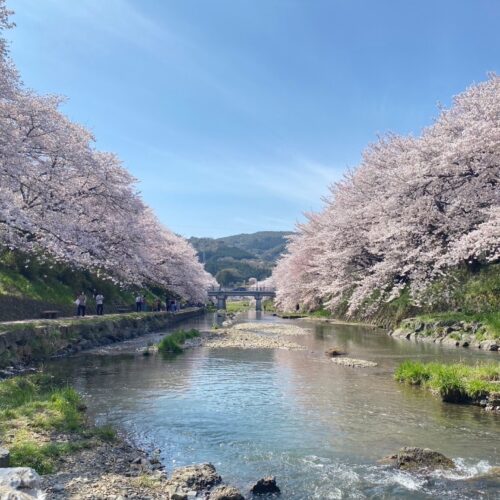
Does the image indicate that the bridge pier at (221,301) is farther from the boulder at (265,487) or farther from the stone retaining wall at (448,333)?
the boulder at (265,487)

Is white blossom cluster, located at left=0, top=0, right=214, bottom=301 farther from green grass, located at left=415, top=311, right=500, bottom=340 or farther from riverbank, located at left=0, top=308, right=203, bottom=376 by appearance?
green grass, located at left=415, top=311, right=500, bottom=340

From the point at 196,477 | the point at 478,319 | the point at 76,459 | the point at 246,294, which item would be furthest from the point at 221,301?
the point at 196,477

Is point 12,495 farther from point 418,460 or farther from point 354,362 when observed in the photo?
point 354,362

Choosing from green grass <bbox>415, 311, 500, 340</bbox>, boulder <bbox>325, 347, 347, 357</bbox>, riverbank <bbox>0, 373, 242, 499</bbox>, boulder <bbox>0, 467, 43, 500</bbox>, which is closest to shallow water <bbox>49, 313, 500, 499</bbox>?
riverbank <bbox>0, 373, 242, 499</bbox>

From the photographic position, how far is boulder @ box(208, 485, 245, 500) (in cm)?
741

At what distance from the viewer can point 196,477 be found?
8125 mm

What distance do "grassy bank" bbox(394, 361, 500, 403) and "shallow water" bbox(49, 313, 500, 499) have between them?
0.53 metres

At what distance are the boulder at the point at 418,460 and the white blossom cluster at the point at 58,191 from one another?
13925mm

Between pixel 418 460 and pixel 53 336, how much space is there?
1906cm

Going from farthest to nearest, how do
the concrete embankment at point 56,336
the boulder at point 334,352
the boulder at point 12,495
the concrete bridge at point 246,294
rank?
the concrete bridge at point 246,294
the boulder at point 334,352
the concrete embankment at point 56,336
the boulder at point 12,495

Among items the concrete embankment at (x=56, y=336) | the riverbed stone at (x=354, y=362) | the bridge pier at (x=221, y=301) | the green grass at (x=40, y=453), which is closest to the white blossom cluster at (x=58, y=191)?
the concrete embankment at (x=56, y=336)

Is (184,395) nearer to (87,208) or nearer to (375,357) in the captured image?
(375,357)

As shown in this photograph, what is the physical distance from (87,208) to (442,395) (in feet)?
78.6

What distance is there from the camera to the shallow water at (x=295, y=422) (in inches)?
337
